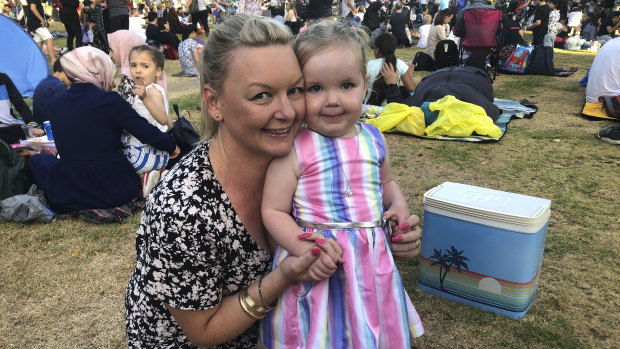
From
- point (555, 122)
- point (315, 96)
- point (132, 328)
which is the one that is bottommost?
point (555, 122)

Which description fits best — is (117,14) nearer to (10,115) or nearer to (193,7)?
(193,7)

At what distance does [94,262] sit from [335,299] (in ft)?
9.32

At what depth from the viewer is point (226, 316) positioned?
159 cm

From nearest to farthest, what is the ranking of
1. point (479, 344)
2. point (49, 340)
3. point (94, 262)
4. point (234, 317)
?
point (234, 317) < point (479, 344) < point (49, 340) < point (94, 262)

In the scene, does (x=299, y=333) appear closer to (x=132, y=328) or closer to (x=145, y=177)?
(x=132, y=328)

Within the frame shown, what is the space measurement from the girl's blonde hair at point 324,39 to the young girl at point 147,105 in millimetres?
3408

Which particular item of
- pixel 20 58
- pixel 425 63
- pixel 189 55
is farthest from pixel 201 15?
pixel 425 63

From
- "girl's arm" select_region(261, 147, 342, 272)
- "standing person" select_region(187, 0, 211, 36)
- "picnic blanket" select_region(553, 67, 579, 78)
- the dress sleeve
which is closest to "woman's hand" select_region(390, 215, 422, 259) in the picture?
"girl's arm" select_region(261, 147, 342, 272)

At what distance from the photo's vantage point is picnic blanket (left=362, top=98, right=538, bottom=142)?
619cm

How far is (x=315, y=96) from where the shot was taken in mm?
1726

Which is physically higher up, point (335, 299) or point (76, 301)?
point (335, 299)

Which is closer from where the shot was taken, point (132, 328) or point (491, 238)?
point (132, 328)

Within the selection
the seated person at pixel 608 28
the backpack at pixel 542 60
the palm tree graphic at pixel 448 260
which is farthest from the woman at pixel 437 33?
the palm tree graphic at pixel 448 260

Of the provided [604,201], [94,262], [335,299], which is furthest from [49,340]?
[604,201]
